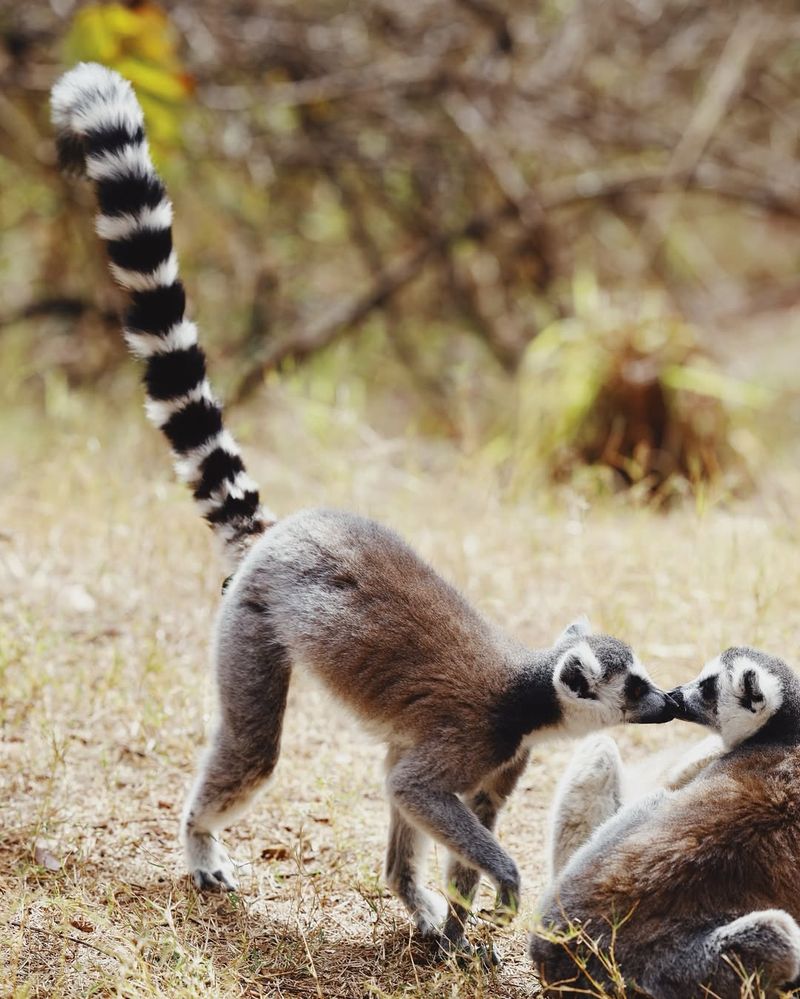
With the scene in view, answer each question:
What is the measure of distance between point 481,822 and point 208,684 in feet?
4.67

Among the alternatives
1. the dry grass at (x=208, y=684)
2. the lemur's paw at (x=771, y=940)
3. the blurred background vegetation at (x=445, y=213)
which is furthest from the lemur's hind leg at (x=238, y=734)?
the blurred background vegetation at (x=445, y=213)

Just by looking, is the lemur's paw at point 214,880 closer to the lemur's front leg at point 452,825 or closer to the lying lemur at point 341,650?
the lying lemur at point 341,650

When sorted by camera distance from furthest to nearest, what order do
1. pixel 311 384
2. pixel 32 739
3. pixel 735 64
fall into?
pixel 735 64, pixel 311 384, pixel 32 739

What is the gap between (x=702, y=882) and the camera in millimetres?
2838

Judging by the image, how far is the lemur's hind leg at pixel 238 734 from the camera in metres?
3.46

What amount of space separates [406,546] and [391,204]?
6971 mm

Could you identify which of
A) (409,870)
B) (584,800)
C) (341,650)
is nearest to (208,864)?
(409,870)

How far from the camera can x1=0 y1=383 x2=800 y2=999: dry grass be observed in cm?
316

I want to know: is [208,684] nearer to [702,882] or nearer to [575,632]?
[575,632]

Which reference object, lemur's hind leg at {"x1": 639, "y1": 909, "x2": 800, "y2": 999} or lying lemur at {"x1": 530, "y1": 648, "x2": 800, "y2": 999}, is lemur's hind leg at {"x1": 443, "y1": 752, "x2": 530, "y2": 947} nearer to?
lying lemur at {"x1": 530, "y1": 648, "x2": 800, "y2": 999}

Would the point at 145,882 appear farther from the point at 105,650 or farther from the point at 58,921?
the point at 105,650

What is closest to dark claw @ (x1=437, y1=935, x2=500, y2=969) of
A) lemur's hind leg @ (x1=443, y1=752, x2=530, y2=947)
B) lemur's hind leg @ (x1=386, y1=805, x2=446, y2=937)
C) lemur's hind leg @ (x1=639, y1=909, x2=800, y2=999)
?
lemur's hind leg @ (x1=443, y1=752, x2=530, y2=947)

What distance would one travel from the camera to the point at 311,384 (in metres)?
Result: 8.12

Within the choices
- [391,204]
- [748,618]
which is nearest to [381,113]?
[391,204]
